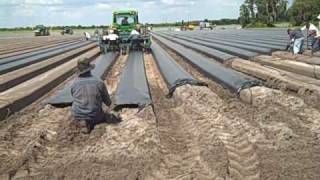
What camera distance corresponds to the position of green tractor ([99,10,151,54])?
22.0 m

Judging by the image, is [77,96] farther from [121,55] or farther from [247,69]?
[121,55]

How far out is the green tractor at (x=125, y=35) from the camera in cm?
2195

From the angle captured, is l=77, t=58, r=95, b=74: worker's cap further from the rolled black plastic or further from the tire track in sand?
the rolled black plastic

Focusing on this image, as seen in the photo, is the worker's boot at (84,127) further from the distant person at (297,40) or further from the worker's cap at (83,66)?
the distant person at (297,40)

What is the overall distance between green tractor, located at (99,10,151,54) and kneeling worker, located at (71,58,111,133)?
14.4 metres

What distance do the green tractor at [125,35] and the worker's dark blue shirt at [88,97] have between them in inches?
568

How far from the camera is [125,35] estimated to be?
878 inches

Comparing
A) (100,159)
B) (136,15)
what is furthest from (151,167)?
(136,15)

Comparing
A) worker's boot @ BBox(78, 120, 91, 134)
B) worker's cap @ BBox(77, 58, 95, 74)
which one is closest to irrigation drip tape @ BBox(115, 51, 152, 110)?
worker's boot @ BBox(78, 120, 91, 134)

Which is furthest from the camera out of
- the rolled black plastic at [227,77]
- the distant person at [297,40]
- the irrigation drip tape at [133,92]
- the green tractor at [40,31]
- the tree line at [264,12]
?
the tree line at [264,12]

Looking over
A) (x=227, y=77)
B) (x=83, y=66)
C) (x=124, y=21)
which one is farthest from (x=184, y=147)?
(x=124, y=21)

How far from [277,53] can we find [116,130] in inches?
493

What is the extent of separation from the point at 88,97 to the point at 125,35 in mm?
15507

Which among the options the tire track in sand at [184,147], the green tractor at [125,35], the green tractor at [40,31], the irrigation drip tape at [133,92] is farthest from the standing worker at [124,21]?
the green tractor at [40,31]
